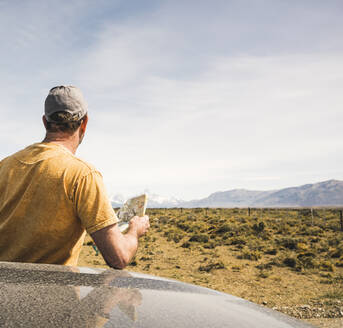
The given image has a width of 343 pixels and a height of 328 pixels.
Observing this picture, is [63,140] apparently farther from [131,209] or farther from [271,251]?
[271,251]

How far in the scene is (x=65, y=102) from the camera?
1.88 meters

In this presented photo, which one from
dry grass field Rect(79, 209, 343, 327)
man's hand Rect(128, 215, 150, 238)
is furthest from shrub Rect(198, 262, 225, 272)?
man's hand Rect(128, 215, 150, 238)

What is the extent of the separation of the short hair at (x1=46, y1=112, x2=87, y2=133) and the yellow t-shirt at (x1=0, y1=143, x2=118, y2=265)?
0.20m

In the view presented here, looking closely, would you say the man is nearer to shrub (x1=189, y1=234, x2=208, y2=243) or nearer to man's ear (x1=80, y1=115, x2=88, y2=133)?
man's ear (x1=80, y1=115, x2=88, y2=133)

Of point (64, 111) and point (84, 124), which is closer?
point (64, 111)

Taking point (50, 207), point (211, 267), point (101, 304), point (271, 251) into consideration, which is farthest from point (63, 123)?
point (271, 251)

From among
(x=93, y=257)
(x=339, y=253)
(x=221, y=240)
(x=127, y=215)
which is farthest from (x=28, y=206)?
(x=221, y=240)

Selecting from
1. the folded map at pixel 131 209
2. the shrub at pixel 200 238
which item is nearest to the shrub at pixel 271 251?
the shrub at pixel 200 238

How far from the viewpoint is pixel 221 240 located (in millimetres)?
18062

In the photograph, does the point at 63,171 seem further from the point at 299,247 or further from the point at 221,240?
the point at 221,240

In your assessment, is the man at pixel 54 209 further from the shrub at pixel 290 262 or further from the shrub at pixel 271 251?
the shrub at pixel 271 251

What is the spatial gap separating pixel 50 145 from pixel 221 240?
17066 mm

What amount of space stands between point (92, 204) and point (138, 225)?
43 centimetres

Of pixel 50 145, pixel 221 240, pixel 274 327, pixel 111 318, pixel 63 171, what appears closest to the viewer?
pixel 111 318
